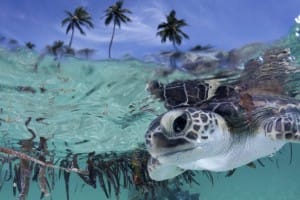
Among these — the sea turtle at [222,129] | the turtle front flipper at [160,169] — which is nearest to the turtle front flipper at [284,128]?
the sea turtle at [222,129]

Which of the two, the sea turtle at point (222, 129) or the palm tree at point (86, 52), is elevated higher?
the palm tree at point (86, 52)

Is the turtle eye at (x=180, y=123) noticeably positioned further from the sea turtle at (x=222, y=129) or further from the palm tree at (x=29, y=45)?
the palm tree at (x=29, y=45)

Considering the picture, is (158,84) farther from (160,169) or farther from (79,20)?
(160,169)

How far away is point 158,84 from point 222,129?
17.8ft

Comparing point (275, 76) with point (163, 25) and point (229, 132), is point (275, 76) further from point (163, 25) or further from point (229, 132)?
point (229, 132)

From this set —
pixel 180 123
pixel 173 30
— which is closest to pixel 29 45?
pixel 173 30

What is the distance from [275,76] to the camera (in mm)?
13820

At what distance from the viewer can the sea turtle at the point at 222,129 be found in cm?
747

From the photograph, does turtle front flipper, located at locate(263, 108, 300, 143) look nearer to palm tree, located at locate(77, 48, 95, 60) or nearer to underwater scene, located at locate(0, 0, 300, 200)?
underwater scene, located at locate(0, 0, 300, 200)

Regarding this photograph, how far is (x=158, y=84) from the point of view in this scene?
1369 cm

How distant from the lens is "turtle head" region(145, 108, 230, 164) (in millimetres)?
7285

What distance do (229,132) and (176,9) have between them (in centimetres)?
402

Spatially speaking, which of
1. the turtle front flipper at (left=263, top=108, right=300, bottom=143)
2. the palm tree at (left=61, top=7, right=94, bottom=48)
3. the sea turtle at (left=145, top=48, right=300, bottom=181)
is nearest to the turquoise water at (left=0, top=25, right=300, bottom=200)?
the sea turtle at (left=145, top=48, right=300, bottom=181)

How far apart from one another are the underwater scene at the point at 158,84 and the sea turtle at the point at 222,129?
0.03 metres
